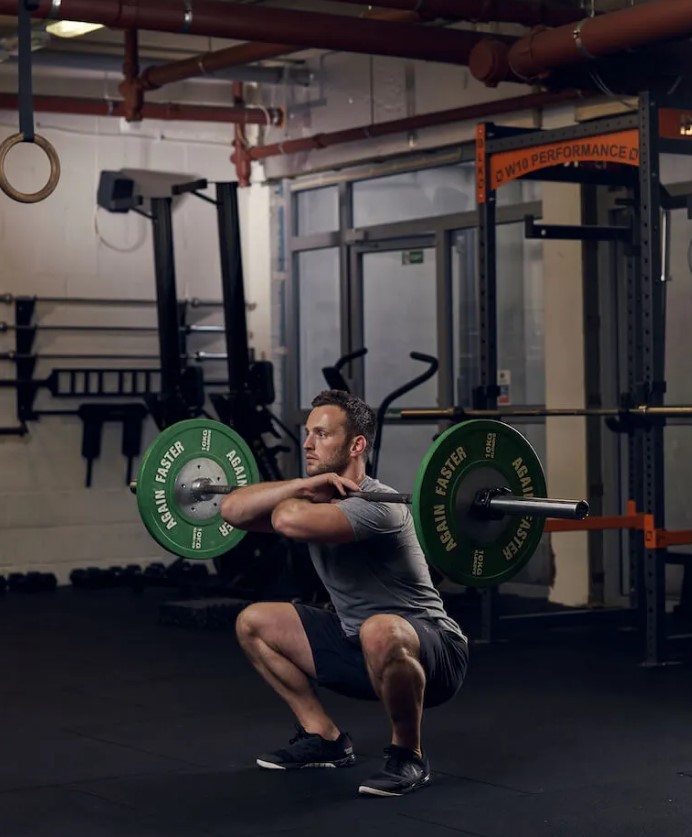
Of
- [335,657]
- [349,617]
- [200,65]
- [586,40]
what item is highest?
[200,65]

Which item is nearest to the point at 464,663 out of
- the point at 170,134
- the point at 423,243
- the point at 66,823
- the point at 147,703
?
the point at 66,823

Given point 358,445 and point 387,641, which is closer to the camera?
point 387,641

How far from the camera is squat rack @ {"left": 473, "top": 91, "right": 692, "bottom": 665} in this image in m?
5.15

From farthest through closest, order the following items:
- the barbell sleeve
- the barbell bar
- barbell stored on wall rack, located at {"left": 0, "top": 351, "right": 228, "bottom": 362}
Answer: barbell stored on wall rack, located at {"left": 0, "top": 351, "right": 228, "bottom": 362}
the barbell bar
the barbell sleeve

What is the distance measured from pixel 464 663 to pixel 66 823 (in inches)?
39.5

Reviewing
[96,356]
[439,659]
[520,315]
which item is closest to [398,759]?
[439,659]

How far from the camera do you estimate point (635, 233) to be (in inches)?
235

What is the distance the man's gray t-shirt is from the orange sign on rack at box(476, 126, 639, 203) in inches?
86.4

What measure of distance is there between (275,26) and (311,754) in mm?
3206

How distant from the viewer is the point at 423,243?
7820mm

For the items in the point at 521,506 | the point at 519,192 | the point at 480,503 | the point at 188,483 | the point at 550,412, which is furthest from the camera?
the point at 519,192

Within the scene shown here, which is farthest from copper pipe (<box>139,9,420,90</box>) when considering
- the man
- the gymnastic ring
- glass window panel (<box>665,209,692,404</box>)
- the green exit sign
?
the man

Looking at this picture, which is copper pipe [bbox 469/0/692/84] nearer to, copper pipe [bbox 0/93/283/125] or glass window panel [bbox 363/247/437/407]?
glass window panel [bbox 363/247/437/407]

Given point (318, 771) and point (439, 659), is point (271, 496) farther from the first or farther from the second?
point (318, 771)
